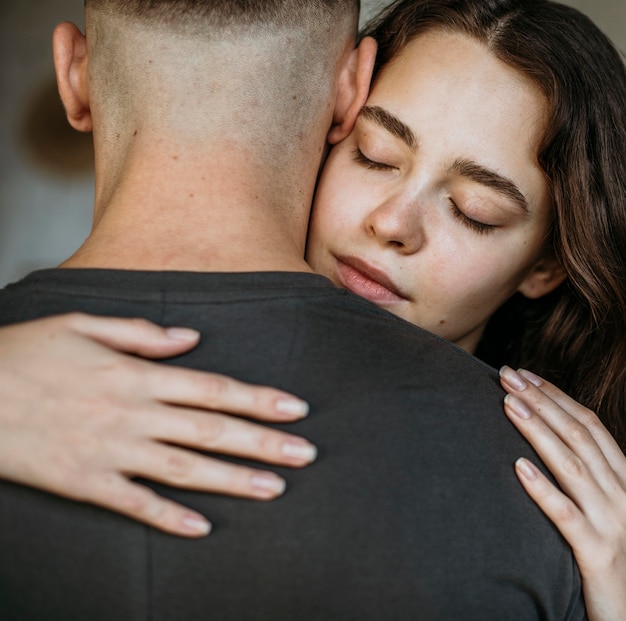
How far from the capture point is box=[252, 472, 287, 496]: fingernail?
84 cm

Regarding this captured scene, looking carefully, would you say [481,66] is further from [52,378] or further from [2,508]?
[2,508]

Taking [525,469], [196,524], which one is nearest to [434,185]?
[525,469]

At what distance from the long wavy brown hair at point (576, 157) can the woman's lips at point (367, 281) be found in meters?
0.37

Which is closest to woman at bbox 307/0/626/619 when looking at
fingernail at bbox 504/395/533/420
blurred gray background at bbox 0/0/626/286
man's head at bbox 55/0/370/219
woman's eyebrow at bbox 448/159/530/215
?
woman's eyebrow at bbox 448/159/530/215

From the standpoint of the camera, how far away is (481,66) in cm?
148

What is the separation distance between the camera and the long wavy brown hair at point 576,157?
1.52 metres

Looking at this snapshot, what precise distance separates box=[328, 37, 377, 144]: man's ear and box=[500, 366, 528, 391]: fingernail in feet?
1.73

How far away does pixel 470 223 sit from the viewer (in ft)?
4.79

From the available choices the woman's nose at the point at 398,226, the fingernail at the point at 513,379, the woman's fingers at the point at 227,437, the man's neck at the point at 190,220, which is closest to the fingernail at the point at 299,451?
the woman's fingers at the point at 227,437

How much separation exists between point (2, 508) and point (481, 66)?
3.64 feet

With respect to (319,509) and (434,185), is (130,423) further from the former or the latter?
(434,185)

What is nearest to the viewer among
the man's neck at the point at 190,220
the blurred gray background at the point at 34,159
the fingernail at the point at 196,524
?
the fingernail at the point at 196,524

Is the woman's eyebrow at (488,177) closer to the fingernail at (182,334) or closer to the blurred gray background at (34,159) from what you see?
the fingernail at (182,334)

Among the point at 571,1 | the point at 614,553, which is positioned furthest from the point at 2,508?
the point at 571,1
